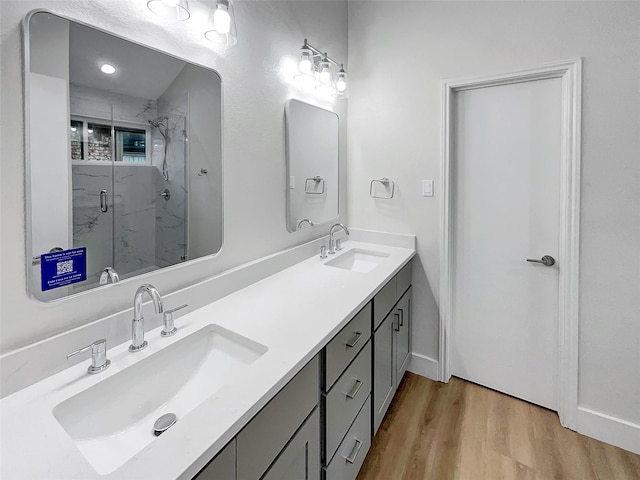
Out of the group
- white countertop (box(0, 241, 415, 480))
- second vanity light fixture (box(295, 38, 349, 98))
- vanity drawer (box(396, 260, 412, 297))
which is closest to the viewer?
white countertop (box(0, 241, 415, 480))

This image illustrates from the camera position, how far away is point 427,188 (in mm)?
2219

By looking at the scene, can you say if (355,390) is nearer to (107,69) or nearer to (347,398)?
(347,398)

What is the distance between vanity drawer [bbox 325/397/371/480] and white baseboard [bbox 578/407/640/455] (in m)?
1.19

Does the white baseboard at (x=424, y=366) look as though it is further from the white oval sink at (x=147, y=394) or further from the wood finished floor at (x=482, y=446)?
the white oval sink at (x=147, y=394)

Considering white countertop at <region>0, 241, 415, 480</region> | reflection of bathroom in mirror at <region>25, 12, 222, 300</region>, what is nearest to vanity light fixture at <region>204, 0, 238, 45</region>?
reflection of bathroom in mirror at <region>25, 12, 222, 300</region>

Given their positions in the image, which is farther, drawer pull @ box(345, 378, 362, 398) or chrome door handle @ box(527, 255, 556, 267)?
chrome door handle @ box(527, 255, 556, 267)

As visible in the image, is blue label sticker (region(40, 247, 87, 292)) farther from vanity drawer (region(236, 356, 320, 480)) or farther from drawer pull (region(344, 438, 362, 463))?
drawer pull (region(344, 438, 362, 463))

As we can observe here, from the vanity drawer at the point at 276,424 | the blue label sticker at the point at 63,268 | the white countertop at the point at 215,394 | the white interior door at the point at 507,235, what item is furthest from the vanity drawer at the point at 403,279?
the blue label sticker at the point at 63,268

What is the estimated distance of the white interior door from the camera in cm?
191

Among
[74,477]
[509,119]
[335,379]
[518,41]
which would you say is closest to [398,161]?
[509,119]

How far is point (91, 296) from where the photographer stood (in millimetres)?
1021

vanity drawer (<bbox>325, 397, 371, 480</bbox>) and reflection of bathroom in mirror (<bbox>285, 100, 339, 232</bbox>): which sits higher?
reflection of bathroom in mirror (<bbox>285, 100, 339, 232</bbox>)

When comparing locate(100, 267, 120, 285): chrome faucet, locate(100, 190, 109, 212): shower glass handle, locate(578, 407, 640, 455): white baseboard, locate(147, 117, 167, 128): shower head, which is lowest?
locate(578, 407, 640, 455): white baseboard

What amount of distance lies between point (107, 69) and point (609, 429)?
2.72 m
